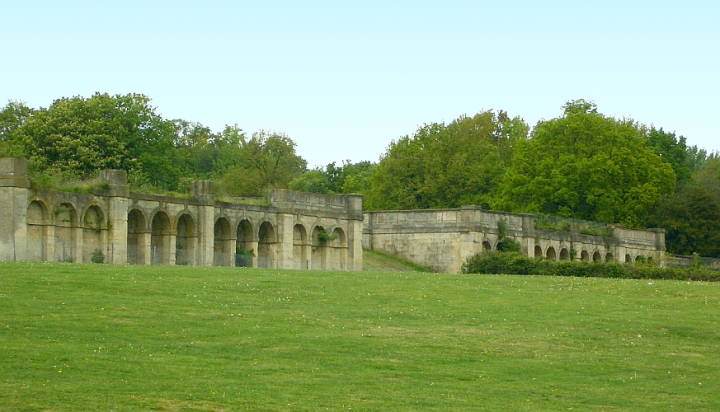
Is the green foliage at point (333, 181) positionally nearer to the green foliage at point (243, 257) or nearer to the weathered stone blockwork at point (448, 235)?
the weathered stone blockwork at point (448, 235)

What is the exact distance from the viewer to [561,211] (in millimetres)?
102062

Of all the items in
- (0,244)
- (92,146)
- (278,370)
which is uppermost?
(92,146)

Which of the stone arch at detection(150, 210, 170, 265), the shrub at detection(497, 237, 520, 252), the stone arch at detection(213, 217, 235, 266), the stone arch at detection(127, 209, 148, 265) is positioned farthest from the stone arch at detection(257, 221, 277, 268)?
the shrub at detection(497, 237, 520, 252)

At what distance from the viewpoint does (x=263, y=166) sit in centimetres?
12300

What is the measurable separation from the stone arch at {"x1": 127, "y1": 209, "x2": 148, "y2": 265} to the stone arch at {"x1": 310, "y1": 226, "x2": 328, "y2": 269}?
1384 cm

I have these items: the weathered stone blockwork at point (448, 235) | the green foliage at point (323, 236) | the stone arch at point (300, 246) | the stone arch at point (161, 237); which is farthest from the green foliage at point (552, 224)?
the stone arch at point (161, 237)

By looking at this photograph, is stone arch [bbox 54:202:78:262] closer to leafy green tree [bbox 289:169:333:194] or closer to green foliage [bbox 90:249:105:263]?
green foliage [bbox 90:249:105:263]

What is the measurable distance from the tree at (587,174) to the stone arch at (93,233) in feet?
161

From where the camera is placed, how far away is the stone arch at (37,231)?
54031 mm

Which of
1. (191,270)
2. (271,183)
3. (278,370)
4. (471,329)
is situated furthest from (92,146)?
(278,370)

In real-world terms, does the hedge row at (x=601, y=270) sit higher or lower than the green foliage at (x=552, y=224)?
lower

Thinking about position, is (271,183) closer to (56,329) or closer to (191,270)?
(191,270)

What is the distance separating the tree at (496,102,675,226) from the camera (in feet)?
331

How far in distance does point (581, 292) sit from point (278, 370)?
19.3 m
